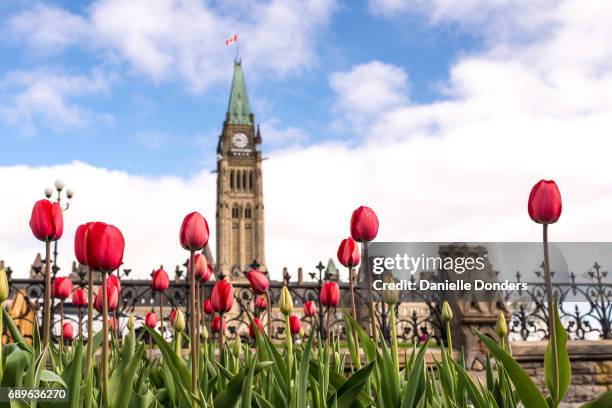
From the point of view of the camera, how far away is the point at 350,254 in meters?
3.21

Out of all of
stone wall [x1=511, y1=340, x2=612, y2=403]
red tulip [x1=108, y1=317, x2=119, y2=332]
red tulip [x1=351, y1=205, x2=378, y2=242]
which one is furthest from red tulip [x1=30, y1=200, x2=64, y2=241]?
stone wall [x1=511, y1=340, x2=612, y2=403]

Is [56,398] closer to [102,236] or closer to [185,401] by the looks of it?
[185,401]

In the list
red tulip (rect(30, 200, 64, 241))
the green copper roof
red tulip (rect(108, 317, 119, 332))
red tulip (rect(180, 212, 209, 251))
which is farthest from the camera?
the green copper roof

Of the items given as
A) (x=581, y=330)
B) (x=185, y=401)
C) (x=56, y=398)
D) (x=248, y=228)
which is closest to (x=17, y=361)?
(x=56, y=398)

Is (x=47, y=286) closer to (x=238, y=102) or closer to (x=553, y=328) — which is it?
(x=553, y=328)

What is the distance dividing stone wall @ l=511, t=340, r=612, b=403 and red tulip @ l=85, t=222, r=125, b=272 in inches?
230

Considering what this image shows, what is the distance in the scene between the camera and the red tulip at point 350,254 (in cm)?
319

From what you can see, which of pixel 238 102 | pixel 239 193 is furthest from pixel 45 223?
pixel 238 102

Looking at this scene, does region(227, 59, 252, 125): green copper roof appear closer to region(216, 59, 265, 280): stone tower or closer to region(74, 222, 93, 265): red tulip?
region(216, 59, 265, 280): stone tower

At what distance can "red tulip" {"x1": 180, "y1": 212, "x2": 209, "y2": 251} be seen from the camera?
2.08 m

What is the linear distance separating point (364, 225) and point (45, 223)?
160 cm

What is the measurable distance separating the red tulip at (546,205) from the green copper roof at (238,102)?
4409 inches

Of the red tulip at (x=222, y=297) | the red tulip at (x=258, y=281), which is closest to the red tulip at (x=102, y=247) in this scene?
the red tulip at (x=222, y=297)

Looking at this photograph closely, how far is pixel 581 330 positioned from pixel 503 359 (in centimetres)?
916
